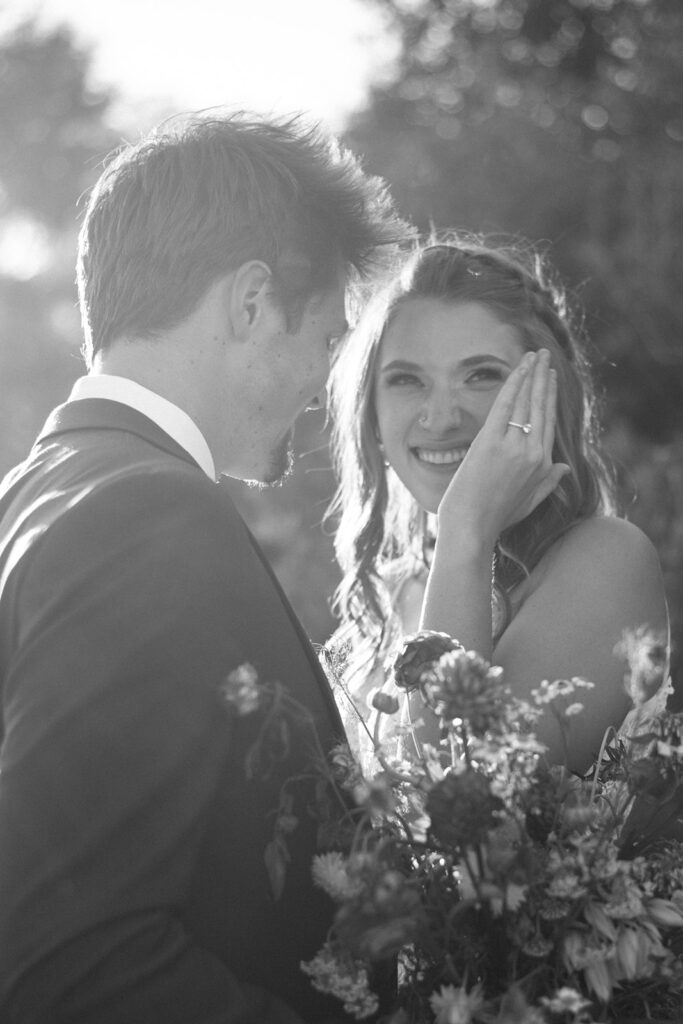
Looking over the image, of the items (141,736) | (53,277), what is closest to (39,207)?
(53,277)

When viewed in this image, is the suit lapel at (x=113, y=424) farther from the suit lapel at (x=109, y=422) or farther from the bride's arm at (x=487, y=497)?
the bride's arm at (x=487, y=497)

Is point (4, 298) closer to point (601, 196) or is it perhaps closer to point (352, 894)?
point (601, 196)

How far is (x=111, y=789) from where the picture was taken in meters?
1.77

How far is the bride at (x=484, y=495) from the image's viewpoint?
9.75 ft

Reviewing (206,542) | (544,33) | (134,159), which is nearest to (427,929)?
(206,542)

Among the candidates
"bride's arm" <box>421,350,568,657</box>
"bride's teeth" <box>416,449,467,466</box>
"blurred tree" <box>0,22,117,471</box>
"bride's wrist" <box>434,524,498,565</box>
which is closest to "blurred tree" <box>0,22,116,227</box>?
"blurred tree" <box>0,22,117,471</box>

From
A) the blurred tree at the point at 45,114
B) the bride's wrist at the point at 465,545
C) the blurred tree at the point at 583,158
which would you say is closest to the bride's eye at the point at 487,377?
the bride's wrist at the point at 465,545

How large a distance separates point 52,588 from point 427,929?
0.73 metres

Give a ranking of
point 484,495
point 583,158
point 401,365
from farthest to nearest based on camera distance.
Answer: point 583,158 → point 401,365 → point 484,495

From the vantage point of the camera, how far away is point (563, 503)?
338cm

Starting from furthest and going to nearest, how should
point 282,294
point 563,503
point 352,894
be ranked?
1. point 563,503
2. point 282,294
3. point 352,894

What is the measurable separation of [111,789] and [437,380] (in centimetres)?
204

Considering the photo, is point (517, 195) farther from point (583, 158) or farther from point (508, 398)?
point (508, 398)

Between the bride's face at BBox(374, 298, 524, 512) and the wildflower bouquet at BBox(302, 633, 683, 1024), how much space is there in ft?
5.23
